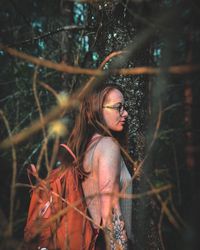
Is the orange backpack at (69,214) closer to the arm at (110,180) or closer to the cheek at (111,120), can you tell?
the arm at (110,180)

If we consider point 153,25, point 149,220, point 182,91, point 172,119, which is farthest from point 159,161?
point 153,25

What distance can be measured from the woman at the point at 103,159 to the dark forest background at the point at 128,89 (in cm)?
20

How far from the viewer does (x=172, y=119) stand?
5.72 m

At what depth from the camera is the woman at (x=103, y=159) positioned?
222 centimetres

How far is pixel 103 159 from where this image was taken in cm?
223

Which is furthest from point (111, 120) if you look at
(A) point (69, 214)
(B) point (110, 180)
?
(A) point (69, 214)

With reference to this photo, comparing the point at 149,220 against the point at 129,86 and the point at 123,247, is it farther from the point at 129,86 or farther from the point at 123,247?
the point at 129,86

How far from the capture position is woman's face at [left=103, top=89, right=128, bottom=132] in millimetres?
2459

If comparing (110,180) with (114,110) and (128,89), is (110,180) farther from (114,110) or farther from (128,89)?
(128,89)

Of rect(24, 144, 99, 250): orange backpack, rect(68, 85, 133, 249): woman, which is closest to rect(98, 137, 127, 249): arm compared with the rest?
rect(68, 85, 133, 249): woman

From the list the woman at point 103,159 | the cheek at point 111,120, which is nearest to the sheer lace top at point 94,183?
the woman at point 103,159

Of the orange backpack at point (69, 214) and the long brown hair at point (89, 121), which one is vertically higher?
the long brown hair at point (89, 121)

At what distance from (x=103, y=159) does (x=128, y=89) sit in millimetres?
771

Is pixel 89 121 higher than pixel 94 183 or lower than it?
higher
